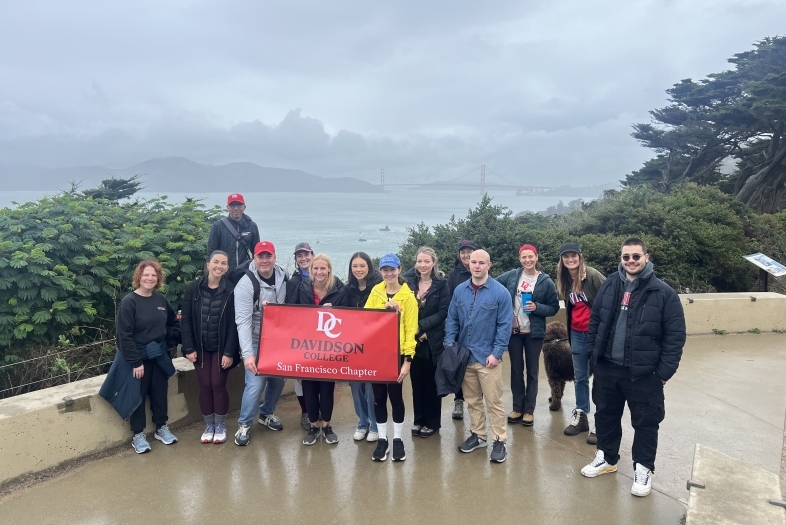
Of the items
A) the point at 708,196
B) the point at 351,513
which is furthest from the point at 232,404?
the point at 708,196

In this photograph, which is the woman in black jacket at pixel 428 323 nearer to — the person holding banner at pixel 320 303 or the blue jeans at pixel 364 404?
the blue jeans at pixel 364 404

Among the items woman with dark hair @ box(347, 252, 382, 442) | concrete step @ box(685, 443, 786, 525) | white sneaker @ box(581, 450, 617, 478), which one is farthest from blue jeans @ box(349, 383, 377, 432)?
concrete step @ box(685, 443, 786, 525)

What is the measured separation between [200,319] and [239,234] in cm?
157

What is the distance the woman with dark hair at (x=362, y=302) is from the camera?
4.42 meters

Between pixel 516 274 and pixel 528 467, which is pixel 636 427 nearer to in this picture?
pixel 528 467

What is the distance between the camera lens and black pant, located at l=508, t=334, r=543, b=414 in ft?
15.6

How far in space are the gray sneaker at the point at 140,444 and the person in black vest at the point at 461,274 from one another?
2.66 m

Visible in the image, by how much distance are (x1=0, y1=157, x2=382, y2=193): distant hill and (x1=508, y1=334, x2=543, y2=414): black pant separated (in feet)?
218

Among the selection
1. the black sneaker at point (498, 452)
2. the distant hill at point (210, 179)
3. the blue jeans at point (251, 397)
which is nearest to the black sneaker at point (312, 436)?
the blue jeans at point (251, 397)

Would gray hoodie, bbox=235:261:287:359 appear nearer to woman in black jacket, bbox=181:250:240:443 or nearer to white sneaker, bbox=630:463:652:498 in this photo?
woman in black jacket, bbox=181:250:240:443

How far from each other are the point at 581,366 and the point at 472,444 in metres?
1.26

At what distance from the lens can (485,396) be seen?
4227mm

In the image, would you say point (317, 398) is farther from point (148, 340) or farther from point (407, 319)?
point (148, 340)

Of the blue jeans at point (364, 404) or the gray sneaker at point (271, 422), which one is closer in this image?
the blue jeans at point (364, 404)
